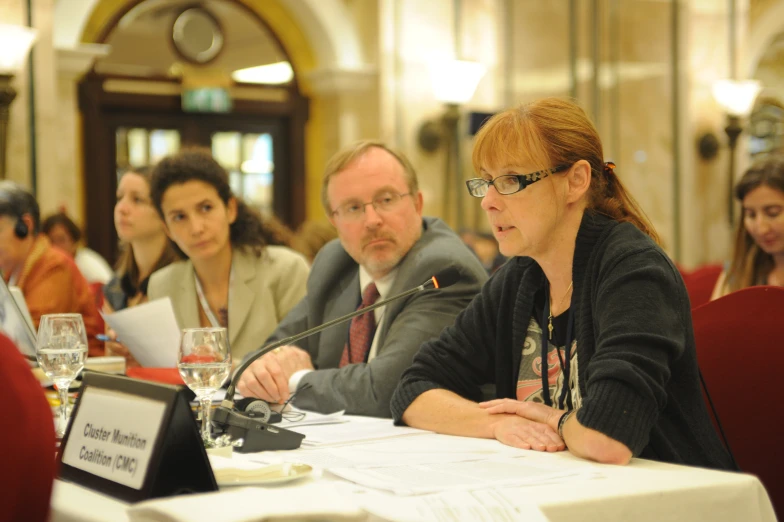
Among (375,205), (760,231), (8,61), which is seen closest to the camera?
(375,205)

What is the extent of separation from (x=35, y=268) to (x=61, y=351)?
2.16 metres

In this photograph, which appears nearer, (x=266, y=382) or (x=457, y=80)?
(x=266, y=382)

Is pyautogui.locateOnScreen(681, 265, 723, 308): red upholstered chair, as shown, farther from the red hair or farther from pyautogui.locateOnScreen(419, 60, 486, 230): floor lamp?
pyautogui.locateOnScreen(419, 60, 486, 230): floor lamp

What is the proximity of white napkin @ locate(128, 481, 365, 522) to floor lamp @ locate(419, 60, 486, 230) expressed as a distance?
23.4 ft

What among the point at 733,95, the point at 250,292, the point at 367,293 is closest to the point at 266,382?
the point at 367,293

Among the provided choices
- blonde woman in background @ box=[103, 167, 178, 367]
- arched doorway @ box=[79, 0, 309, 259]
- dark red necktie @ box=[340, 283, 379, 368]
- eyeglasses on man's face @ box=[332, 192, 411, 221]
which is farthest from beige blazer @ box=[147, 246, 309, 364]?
arched doorway @ box=[79, 0, 309, 259]

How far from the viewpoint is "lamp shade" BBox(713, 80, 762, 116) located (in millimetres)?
8758

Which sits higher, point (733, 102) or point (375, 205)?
point (733, 102)

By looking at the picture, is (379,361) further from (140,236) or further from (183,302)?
(140,236)

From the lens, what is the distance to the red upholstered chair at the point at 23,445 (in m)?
1.00

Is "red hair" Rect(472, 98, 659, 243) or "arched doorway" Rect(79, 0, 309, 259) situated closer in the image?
"red hair" Rect(472, 98, 659, 243)

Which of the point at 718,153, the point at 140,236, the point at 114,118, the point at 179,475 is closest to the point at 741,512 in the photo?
the point at 179,475

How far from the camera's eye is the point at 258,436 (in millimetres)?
1735

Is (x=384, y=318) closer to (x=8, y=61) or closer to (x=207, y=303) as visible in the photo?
(x=207, y=303)
